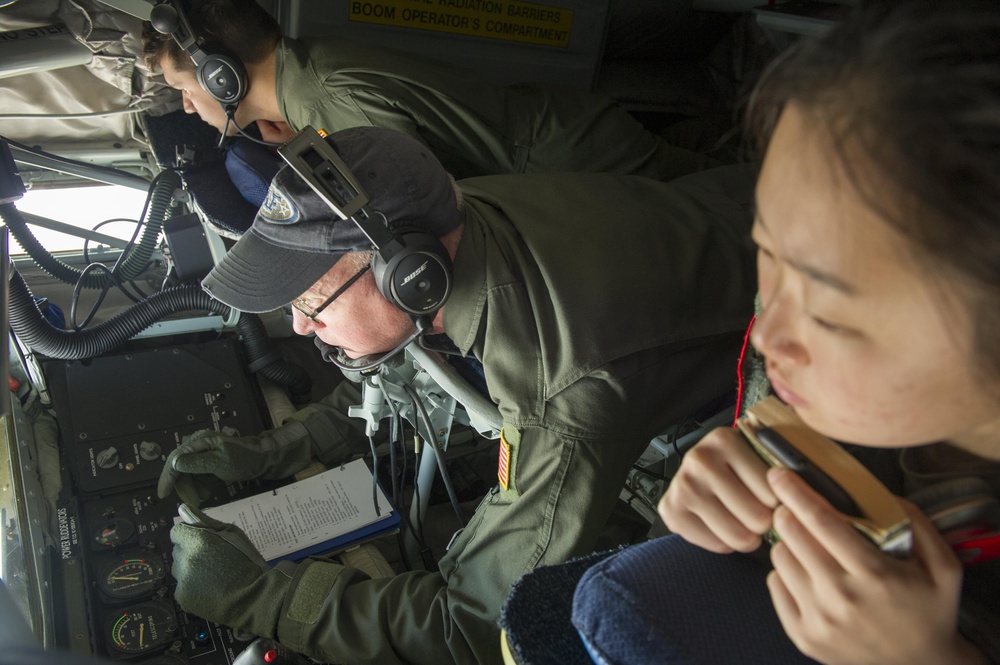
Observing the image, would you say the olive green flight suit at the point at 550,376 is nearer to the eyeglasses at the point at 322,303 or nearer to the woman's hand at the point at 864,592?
the eyeglasses at the point at 322,303

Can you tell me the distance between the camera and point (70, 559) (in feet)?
4.91

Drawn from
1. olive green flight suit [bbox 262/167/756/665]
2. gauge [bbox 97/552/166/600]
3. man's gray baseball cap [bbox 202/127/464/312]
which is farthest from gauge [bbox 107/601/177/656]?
man's gray baseball cap [bbox 202/127/464/312]

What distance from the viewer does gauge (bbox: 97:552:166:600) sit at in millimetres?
1460

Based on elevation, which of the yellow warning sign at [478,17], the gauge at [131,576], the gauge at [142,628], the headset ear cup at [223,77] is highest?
the yellow warning sign at [478,17]

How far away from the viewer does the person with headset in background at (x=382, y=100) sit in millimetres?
1985

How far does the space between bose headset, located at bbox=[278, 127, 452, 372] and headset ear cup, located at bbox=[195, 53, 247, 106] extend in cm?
91

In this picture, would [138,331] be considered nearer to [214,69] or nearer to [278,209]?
[214,69]

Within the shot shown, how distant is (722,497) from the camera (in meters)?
0.66

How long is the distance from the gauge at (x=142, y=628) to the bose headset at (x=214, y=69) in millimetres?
1256

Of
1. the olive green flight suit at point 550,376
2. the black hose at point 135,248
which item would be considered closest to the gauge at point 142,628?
Answer: the olive green flight suit at point 550,376

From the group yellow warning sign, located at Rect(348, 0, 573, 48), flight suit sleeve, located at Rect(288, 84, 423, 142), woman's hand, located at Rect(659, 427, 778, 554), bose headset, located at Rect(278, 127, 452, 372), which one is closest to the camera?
woman's hand, located at Rect(659, 427, 778, 554)

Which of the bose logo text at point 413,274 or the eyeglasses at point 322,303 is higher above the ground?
the bose logo text at point 413,274

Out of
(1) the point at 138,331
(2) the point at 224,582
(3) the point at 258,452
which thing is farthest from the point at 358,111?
(2) the point at 224,582

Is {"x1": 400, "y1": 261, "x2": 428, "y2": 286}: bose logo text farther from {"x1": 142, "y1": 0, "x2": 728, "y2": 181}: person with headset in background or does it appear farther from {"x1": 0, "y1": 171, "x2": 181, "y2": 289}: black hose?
{"x1": 0, "y1": 171, "x2": 181, "y2": 289}: black hose
